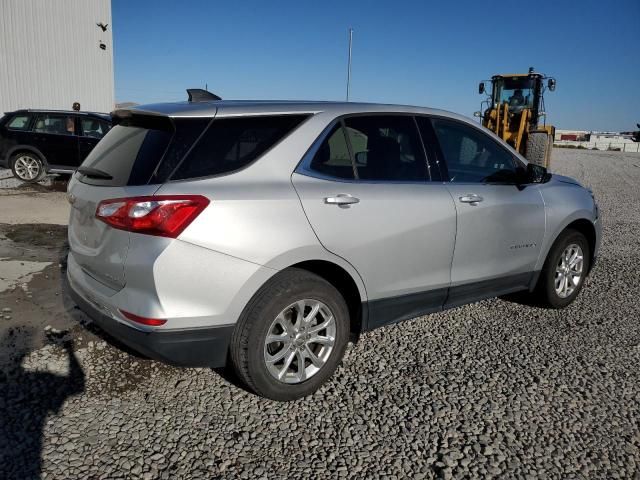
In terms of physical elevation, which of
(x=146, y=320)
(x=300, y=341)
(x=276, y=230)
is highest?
(x=276, y=230)

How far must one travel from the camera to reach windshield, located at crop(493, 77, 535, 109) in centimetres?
1548

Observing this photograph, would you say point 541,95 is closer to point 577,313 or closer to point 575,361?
point 577,313

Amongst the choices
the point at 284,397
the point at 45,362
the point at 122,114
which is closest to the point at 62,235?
the point at 45,362

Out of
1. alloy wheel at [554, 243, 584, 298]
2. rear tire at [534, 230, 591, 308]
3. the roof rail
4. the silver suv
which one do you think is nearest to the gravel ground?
the silver suv

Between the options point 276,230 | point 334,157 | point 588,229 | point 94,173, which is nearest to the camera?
point 276,230

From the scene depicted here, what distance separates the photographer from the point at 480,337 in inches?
154

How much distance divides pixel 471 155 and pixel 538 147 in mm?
10684

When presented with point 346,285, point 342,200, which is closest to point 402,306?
point 346,285

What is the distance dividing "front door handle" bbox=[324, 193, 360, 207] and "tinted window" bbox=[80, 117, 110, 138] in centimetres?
983

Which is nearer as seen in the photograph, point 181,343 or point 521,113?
point 181,343

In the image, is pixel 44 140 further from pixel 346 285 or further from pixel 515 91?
pixel 515 91

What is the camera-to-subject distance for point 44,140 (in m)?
11.0

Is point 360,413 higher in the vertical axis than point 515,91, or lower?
lower

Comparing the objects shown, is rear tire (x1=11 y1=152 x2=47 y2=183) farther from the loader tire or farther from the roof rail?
the loader tire
